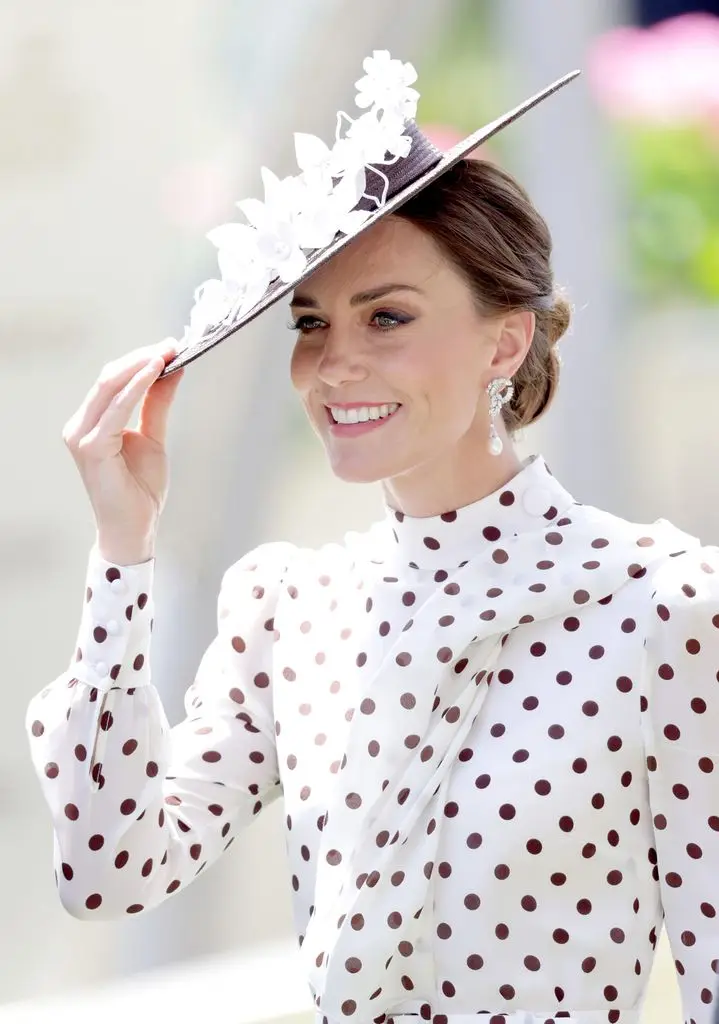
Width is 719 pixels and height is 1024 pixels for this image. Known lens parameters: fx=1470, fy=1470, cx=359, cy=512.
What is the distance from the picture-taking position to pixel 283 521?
296 centimetres

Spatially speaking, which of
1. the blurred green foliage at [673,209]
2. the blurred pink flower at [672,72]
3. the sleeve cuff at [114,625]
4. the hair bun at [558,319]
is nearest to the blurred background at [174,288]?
the blurred pink flower at [672,72]

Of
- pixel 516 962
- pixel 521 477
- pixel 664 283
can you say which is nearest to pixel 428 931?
pixel 516 962

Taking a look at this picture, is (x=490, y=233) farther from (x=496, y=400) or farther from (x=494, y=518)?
(x=494, y=518)

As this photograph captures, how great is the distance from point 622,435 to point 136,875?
74.1 inches

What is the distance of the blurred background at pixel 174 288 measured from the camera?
2.70 metres

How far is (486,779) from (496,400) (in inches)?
16.8

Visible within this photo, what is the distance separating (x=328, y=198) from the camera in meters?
1.55

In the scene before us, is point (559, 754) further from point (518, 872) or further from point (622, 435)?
point (622, 435)

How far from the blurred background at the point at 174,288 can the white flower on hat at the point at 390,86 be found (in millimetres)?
962

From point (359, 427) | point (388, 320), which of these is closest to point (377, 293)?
point (388, 320)

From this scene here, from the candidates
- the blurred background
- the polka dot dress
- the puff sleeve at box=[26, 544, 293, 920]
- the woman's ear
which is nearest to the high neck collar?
the polka dot dress

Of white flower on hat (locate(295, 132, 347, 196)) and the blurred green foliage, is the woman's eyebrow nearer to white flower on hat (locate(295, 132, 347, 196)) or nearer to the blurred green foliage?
white flower on hat (locate(295, 132, 347, 196))

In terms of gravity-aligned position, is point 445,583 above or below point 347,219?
below

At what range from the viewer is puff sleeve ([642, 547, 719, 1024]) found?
1537 mm
